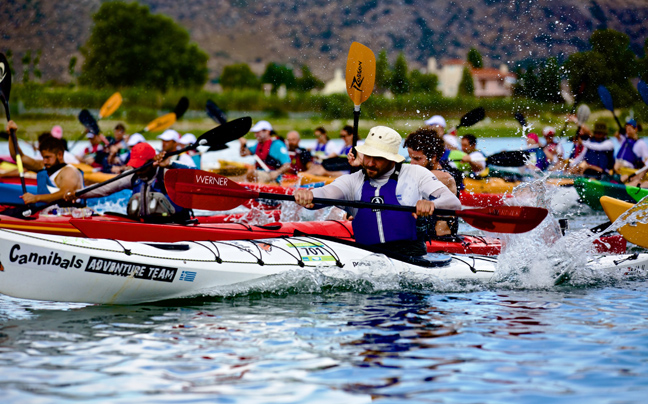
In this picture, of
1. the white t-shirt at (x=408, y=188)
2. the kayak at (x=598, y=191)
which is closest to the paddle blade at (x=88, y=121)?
the kayak at (x=598, y=191)

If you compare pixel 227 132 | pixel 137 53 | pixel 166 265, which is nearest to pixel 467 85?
pixel 137 53

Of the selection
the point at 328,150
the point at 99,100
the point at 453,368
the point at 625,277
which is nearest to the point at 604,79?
the point at 99,100

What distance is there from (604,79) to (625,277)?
50.0 meters

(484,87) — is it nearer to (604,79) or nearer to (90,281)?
(604,79)

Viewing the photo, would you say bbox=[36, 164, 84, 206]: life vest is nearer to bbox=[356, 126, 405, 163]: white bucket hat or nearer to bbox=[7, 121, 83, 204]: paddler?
bbox=[7, 121, 83, 204]: paddler

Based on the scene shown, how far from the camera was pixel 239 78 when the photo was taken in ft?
317

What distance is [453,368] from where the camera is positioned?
4.38 meters

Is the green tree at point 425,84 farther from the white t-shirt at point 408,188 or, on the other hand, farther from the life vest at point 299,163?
the white t-shirt at point 408,188

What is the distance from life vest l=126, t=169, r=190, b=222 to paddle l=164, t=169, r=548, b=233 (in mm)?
784

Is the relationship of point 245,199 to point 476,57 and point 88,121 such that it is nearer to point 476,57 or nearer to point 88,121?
point 88,121

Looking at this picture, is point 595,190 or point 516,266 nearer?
point 516,266

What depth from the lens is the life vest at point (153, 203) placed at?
7.50 metres

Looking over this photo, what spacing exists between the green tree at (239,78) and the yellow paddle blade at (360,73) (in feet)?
266

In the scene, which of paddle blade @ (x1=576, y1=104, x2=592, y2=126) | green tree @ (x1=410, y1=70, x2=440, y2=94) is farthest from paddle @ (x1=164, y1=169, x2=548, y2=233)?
green tree @ (x1=410, y1=70, x2=440, y2=94)
